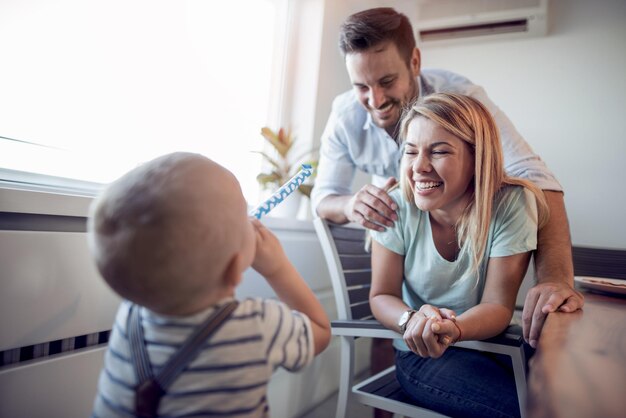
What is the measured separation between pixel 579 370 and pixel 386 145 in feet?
4.52

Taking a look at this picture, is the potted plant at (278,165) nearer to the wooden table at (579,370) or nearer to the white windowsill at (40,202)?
the white windowsill at (40,202)

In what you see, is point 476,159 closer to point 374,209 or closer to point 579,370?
point 374,209

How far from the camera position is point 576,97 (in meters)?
2.61

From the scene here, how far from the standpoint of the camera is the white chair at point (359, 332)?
1.02 meters

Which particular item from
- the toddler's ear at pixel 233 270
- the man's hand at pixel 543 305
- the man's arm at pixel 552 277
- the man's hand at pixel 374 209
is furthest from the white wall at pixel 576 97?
the toddler's ear at pixel 233 270

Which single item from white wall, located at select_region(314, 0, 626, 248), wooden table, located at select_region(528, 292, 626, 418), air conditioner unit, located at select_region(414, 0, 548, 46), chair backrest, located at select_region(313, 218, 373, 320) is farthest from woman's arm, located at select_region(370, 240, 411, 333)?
air conditioner unit, located at select_region(414, 0, 548, 46)

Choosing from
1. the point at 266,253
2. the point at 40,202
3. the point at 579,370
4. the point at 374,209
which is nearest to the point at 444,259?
the point at 374,209

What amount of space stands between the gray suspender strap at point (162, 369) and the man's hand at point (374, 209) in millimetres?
798

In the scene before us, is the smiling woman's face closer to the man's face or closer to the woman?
the woman

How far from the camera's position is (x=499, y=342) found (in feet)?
3.34

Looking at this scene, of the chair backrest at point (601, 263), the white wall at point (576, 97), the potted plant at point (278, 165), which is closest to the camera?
the chair backrest at point (601, 263)

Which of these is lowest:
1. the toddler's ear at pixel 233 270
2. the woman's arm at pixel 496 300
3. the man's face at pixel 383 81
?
the woman's arm at pixel 496 300

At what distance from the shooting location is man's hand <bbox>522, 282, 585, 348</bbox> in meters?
0.93

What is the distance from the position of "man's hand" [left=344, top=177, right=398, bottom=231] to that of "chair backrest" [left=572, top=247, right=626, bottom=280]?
1.10 metres
